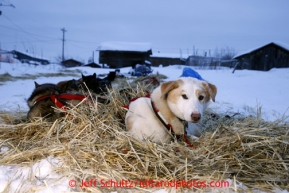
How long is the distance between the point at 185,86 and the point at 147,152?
0.96 metres

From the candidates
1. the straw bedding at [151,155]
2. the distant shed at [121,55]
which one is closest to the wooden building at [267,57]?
the distant shed at [121,55]

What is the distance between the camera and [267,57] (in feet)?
89.7

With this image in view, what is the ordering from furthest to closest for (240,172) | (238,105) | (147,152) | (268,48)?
(268,48) < (238,105) < (147,152) < (240,172)

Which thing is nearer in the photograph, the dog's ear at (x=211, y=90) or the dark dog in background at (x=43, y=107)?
the dog's ear at (x=211, y=90)

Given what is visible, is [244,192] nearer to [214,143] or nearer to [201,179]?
Answer: [201,179]

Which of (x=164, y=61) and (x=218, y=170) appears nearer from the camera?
(x=218, y=170)

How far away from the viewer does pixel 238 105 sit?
5.71 meters

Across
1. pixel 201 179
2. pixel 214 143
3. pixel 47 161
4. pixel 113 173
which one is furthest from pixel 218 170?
pixel 47 161

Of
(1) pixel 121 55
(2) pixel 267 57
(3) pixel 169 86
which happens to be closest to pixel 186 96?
(3) pixel 169 86

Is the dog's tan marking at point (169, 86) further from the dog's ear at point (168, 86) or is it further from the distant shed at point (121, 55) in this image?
the distant shed at point (121, 55)

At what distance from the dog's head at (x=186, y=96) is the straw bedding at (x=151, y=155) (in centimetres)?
42

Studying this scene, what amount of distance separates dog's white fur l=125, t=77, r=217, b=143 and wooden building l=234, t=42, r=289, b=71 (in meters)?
28.5

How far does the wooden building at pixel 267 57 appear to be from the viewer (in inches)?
1046

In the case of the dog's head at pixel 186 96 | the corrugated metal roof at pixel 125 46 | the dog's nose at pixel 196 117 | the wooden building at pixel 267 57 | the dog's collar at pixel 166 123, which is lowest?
the dog's collar at pixel 166 123
